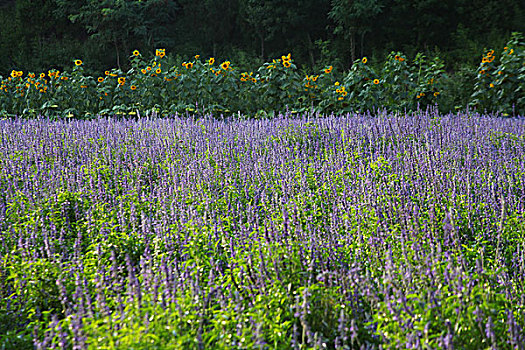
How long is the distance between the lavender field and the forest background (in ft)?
40.0

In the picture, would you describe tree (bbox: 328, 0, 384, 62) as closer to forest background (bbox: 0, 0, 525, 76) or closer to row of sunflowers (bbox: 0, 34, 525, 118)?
forest background (bbox: 0, 0, 525, 76)

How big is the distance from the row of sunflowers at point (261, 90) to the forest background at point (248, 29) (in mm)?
7114

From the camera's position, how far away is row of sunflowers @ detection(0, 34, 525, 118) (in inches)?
345

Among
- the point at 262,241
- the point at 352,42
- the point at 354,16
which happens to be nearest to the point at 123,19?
the point at 354,16

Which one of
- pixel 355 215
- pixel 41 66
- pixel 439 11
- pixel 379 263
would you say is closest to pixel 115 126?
pixel 355 215

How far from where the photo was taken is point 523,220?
11.2 ft

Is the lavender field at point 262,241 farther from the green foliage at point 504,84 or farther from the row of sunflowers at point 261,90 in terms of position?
the row of sunflowers at point 261,90

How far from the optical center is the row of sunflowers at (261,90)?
8758mm

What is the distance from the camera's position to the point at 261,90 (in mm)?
9523

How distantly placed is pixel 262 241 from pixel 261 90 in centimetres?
687

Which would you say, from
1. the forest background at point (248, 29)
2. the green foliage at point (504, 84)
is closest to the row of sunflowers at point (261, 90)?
the green foliage at point (504, 84)

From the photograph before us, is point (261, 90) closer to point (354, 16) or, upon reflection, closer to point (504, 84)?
point (504, 84)

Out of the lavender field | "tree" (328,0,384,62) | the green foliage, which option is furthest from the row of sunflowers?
"tree" (328,0,384,62)

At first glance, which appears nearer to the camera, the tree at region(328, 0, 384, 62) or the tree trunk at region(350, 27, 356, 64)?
the tree at region(328, 0, 384, 62)
